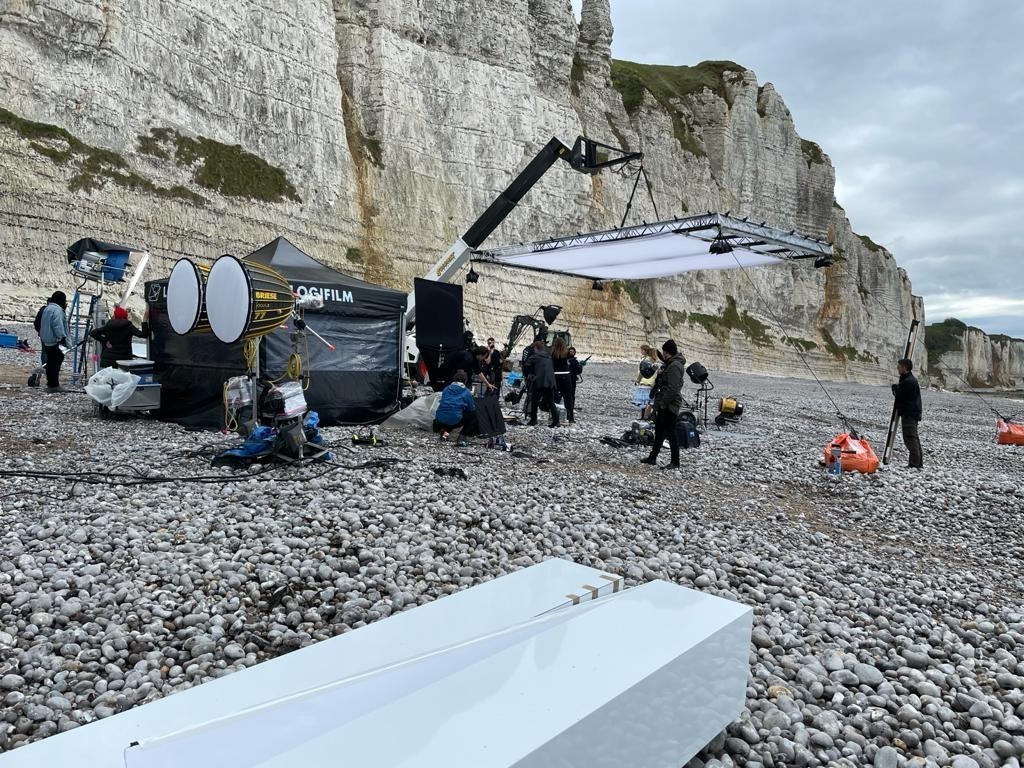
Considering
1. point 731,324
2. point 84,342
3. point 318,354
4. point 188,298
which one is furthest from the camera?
point 731,324

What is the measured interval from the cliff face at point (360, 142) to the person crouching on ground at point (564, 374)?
15.1 feet

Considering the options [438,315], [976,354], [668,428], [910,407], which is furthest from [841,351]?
[976,354]

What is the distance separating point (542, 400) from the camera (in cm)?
1435

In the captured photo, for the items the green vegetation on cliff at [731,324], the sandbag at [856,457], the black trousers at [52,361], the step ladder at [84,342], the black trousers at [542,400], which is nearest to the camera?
the sandbag at [856,457]

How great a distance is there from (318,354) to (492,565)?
794cm

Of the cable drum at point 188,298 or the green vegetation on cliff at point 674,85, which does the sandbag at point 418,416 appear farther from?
the green vegetation on cliff at point 674,85

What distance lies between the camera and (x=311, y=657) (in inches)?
102

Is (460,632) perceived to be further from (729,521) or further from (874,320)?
(874,320)

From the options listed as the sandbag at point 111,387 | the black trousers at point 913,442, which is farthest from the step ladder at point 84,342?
the black trousers at point 913,442

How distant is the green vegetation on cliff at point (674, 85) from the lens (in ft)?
224

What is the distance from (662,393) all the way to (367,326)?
5.91 m

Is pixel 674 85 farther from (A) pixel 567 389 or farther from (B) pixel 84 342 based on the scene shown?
(B) pixel 84 342

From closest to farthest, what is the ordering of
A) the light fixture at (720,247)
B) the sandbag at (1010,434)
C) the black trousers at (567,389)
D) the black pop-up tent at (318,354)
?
1. the black pop-up tent at (318,354)
2. the light fixture at (720,247)
3. the black trousers at (567,389)
4. the sandbag at (1010,434)

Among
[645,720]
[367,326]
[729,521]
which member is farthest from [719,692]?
[367,326]
